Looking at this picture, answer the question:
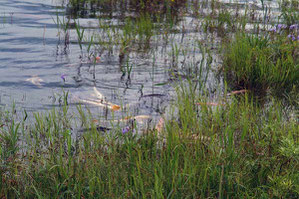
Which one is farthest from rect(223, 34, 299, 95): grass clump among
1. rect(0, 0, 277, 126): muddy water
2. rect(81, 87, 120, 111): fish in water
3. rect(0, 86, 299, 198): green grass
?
rect(81, 87, 120, 111): fish in water

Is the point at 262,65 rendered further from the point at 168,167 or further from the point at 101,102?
the point at 168,167

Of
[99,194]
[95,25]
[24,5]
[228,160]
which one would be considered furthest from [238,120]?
[24,5]

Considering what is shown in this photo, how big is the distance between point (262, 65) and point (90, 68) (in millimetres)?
2069

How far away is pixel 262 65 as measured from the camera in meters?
3.97

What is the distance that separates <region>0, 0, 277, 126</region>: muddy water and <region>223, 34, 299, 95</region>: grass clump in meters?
0.28

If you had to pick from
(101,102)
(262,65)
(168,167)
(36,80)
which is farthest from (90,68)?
(168,167)

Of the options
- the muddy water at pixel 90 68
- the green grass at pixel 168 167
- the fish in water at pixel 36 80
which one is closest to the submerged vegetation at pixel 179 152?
the green grass at pixel 168 167

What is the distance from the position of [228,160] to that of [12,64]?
11.4 ft

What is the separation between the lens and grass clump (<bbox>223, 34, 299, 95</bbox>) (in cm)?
397

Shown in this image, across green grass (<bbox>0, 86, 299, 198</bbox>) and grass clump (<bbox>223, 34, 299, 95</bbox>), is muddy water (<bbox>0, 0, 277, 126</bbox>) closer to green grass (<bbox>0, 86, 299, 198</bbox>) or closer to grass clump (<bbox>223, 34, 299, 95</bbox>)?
grass clump (<bbox>223, 34, 299, 95</bbox>)

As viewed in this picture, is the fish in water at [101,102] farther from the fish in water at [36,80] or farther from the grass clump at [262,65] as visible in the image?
the grass clump at [262,65]

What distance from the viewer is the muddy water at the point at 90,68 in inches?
154

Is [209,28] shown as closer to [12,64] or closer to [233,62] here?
[233,62]

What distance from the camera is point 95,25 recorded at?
6918 millimetres
